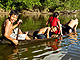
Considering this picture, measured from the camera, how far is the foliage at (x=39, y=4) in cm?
4324

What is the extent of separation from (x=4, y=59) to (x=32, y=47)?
7.26ft

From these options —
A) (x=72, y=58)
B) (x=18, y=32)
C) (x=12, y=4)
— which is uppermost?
(x=12, y=4)

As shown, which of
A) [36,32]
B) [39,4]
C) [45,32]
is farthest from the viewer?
[39,4]

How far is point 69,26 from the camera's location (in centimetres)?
1238

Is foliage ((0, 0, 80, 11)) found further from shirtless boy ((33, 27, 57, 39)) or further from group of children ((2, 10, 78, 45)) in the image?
shirtless boy ((33, 27, 57, 39))

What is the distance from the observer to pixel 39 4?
4544 cm

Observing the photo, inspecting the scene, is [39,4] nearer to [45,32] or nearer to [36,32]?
[36,32]

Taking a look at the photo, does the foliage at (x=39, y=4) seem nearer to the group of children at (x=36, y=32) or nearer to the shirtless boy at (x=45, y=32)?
the group of children at (x=36, y=32)

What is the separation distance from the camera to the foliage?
43244mm

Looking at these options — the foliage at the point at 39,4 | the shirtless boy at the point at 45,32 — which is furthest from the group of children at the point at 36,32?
the foliage at the point at 39,4

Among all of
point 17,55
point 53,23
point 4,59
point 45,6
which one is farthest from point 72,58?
point 45,6

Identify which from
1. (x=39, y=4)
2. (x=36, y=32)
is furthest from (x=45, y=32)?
(x=39, y=4)

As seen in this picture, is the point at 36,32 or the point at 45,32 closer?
the point at 45,32

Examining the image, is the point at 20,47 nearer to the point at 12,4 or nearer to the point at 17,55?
the point at 17,55
